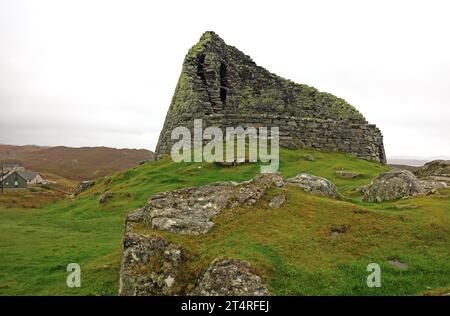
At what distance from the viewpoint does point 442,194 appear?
17281 millimetres

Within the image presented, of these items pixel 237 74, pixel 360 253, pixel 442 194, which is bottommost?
pixel 360 253

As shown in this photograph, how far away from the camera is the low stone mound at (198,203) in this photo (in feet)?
41.0

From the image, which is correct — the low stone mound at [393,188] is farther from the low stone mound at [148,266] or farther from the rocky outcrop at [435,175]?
the low stone mound at [148,266]

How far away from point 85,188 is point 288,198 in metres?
28.9

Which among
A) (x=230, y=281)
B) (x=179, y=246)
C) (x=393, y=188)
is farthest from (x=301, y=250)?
(x=393, y=188)

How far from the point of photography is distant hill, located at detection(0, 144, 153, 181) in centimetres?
11481

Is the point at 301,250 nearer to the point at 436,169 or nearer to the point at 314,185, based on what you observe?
the point at 314,185

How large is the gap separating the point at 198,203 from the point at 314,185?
495 centimetres

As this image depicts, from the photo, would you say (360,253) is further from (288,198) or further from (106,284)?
(106,284)

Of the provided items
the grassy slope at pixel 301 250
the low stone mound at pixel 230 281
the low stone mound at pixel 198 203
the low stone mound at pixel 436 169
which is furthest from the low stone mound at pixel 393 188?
the low stone mound at pixel 230 281

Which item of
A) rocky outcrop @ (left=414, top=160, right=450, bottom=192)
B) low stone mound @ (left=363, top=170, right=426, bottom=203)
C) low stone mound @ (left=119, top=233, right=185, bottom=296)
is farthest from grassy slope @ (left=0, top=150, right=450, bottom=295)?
rocky outcrop @ (left=414, top=160, right=450, bottom=192)

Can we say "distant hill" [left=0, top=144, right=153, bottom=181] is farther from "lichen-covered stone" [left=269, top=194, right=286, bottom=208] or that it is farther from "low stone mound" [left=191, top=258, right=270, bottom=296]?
"low stone mound" [left=191, top=258, right=270, bottom=296]

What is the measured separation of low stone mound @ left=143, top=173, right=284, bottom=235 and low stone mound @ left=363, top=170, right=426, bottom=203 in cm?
559

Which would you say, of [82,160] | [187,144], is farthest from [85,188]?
[82,160]
